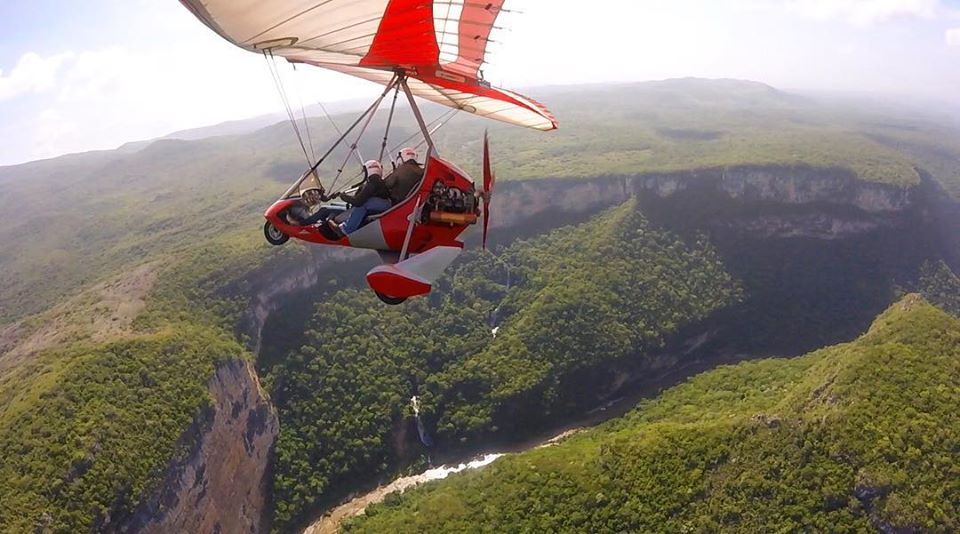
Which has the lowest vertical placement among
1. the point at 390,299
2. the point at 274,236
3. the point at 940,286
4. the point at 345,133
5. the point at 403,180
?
the point at 940,286

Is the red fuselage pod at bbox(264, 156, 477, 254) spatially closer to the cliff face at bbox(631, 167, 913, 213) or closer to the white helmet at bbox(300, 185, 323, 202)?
the white helmet at bbox(300, 185, 323, 202)

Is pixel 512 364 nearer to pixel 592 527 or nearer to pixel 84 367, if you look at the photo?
pixel 592 527

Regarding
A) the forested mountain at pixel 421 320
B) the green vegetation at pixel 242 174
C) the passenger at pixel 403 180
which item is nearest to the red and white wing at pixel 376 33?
the passenger at pixel 403 180

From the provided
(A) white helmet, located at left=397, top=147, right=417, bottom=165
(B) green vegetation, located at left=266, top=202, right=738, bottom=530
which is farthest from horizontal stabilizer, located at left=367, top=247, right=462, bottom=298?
(B) green vegetation, located at left=266, top=202, right=738, bottom=530

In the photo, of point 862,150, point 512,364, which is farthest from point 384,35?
point 862,150

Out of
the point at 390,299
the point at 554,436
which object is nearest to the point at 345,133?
the point at 390,299

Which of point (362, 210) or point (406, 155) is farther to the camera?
point (406, 155)

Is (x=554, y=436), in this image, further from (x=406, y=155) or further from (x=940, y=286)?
(x=940, y=286)
